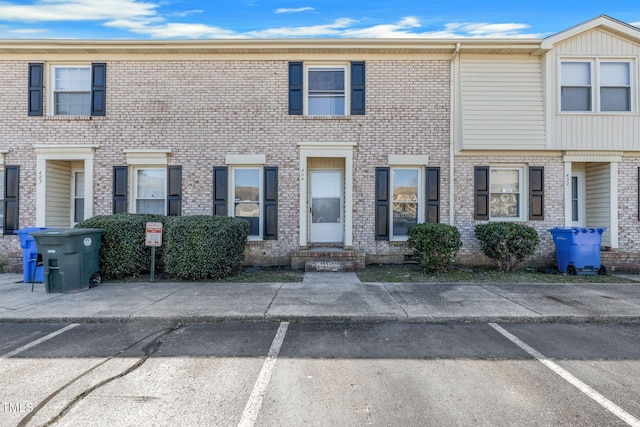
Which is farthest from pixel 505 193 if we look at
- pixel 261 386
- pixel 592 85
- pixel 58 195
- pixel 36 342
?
pixel 58 195

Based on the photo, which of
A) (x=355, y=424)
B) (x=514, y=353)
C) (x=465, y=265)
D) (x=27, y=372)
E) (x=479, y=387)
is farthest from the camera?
(x=465, y=265)

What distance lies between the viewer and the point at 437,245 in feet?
24.8

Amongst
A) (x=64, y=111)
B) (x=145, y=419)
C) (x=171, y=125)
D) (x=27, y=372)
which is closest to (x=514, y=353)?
(x=145, y=419)

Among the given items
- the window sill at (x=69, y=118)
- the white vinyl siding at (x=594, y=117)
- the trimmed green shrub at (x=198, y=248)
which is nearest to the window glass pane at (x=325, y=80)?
the trimmed green shrub at (x=198, y=248)

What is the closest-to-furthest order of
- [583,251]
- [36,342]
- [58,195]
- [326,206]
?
[36,342]
[583,251]
[58,195]
[326,206]

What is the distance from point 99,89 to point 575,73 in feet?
42.8

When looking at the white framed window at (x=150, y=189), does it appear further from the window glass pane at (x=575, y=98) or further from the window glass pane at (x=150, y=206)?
the window glass pane at (x=575, y=98)

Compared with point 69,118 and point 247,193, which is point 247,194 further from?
point 69,118

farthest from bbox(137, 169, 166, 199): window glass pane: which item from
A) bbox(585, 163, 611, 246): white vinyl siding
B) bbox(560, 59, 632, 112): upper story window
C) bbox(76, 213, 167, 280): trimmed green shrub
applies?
bbox(585, 163, 611, 246): white vinyl siding

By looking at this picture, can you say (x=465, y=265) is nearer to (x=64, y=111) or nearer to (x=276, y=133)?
(x=276, y=133)

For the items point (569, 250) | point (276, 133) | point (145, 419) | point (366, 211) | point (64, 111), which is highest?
point (64, 111)

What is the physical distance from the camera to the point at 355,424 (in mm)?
2520

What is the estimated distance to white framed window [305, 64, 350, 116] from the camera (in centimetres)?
911

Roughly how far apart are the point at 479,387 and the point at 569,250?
6715 mm
